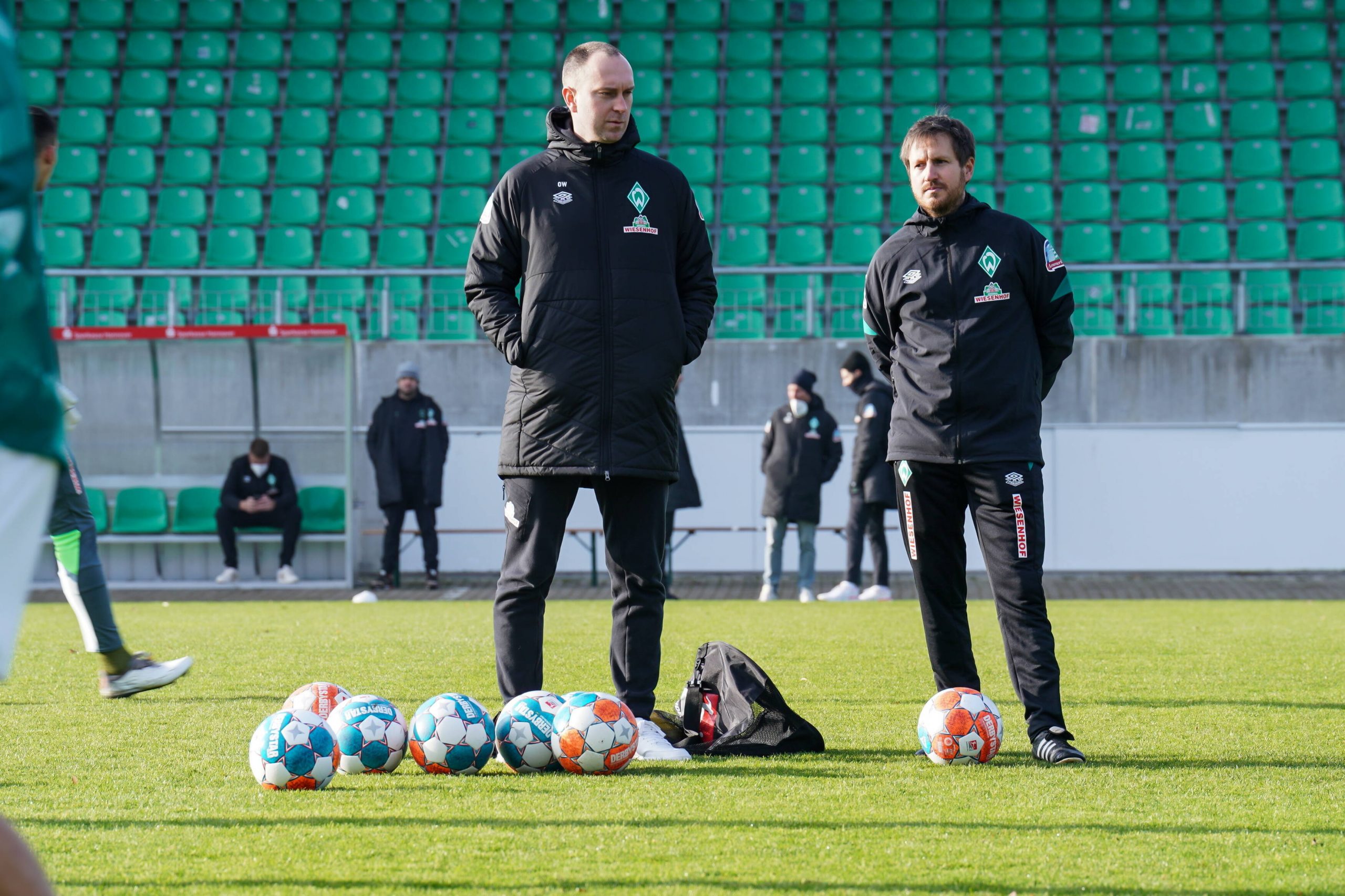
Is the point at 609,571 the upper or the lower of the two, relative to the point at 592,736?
upper

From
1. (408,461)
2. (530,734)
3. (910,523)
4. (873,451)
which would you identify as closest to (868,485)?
(873,451)

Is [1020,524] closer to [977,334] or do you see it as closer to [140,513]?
[977,334]

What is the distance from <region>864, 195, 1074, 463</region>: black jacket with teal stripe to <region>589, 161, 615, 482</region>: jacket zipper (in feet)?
3.53

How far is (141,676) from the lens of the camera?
6.16 m

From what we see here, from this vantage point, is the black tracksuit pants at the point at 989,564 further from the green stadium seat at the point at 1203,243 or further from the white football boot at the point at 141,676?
the green stadium seat at the point at 1203,243

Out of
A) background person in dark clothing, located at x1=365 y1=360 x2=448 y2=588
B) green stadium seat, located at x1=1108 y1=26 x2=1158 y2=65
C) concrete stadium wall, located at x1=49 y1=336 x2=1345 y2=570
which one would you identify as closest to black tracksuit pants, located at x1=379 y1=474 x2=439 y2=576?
background person in dark clothing, located at x1=365 y1=360 x2=448 y2=588

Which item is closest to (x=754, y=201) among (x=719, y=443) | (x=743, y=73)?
(x=743, y=73)

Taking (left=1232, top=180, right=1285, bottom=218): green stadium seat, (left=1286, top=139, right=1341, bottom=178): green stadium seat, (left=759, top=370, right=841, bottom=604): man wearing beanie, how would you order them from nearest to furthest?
(left=759, top=370, right=841, bottom=604): man wearing beanie
(left=1232, top=180, right=1285, bottom=218): green stadium seat
(left=1286, top=139, right=1341, bottom=178): green stadium seat

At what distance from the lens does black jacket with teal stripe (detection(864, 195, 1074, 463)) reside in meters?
5.02

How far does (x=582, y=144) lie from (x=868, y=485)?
8.63 m

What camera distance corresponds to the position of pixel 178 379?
1583 centimetres

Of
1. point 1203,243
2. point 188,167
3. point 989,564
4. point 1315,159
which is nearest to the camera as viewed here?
point 989,564

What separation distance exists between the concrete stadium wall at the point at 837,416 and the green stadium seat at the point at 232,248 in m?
2.91

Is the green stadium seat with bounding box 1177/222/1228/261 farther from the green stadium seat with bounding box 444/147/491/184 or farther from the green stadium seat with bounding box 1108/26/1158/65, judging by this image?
the green stadium seat with bounding box 444/147/491/184
